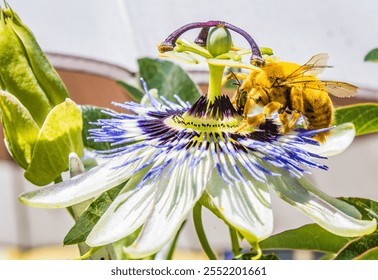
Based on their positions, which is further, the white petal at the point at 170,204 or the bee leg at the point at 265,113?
the bee leg at the point at 265,113

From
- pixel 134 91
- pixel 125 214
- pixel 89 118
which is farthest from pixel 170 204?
pixel 134 91

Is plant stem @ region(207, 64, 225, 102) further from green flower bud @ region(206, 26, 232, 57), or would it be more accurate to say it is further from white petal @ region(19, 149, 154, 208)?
white petal @ region(19, 149, 154, 208)

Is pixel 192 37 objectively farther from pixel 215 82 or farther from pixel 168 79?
pixel 215 82

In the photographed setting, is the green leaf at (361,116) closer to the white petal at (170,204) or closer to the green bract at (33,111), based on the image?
the white petal at (170,204)

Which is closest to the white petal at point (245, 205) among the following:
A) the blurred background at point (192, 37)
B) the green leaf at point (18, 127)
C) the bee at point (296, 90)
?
the bee at point (296, 90)

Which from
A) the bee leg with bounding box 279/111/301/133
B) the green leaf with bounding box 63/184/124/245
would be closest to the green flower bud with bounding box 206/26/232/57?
the bee leg with bounding box 279/111/301/133
